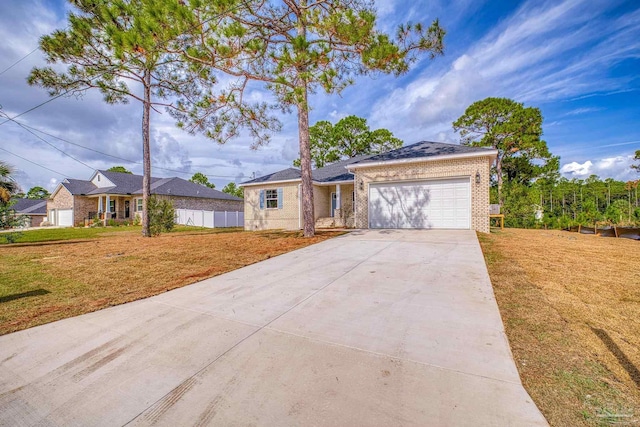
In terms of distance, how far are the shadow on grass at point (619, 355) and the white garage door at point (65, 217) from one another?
3391 centimetres

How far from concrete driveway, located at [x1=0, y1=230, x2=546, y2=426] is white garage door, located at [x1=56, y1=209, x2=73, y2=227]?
96.7 feet

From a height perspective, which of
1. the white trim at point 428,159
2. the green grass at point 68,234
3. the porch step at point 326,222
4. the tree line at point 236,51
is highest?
the tree line at point 236,51

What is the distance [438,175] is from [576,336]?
29.8 feet

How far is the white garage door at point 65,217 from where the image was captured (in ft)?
82.3

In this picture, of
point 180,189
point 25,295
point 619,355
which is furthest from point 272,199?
point 619,355

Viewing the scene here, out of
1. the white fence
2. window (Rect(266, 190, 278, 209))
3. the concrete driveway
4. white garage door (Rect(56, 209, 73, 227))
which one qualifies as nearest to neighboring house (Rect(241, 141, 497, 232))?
window (Rect(266, 190, 278, 209))

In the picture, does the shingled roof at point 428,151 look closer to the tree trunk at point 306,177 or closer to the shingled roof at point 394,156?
the shingled roof at point 394,156

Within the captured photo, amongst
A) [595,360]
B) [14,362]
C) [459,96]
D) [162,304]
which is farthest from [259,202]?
[459,96]

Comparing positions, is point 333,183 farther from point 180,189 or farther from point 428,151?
point 180,189

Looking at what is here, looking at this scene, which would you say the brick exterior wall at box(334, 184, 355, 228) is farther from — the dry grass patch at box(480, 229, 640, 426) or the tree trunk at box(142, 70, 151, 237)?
the dry grass patch at box(480, 229, 640, 426)

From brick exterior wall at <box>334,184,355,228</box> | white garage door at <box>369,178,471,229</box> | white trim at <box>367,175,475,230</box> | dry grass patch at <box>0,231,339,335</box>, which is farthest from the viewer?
brick exterior wall at <box>334,184,355,228</box>

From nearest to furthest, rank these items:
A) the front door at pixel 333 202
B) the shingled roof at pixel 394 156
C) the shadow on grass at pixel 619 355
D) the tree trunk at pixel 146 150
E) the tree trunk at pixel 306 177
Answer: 1. the shadow on grass at pixel 619 355
2. the tree trunk at pixel 306 177
3. the shingled roof at pixel 394 156
4. the tree trunk at pixel 146 150
5. the front door at pixel 333 202

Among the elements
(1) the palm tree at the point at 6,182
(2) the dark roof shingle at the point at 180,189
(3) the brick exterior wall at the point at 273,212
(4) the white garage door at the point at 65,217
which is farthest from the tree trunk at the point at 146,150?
(4) the white garage door at the point at 65,217

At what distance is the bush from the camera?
12.4 meters
